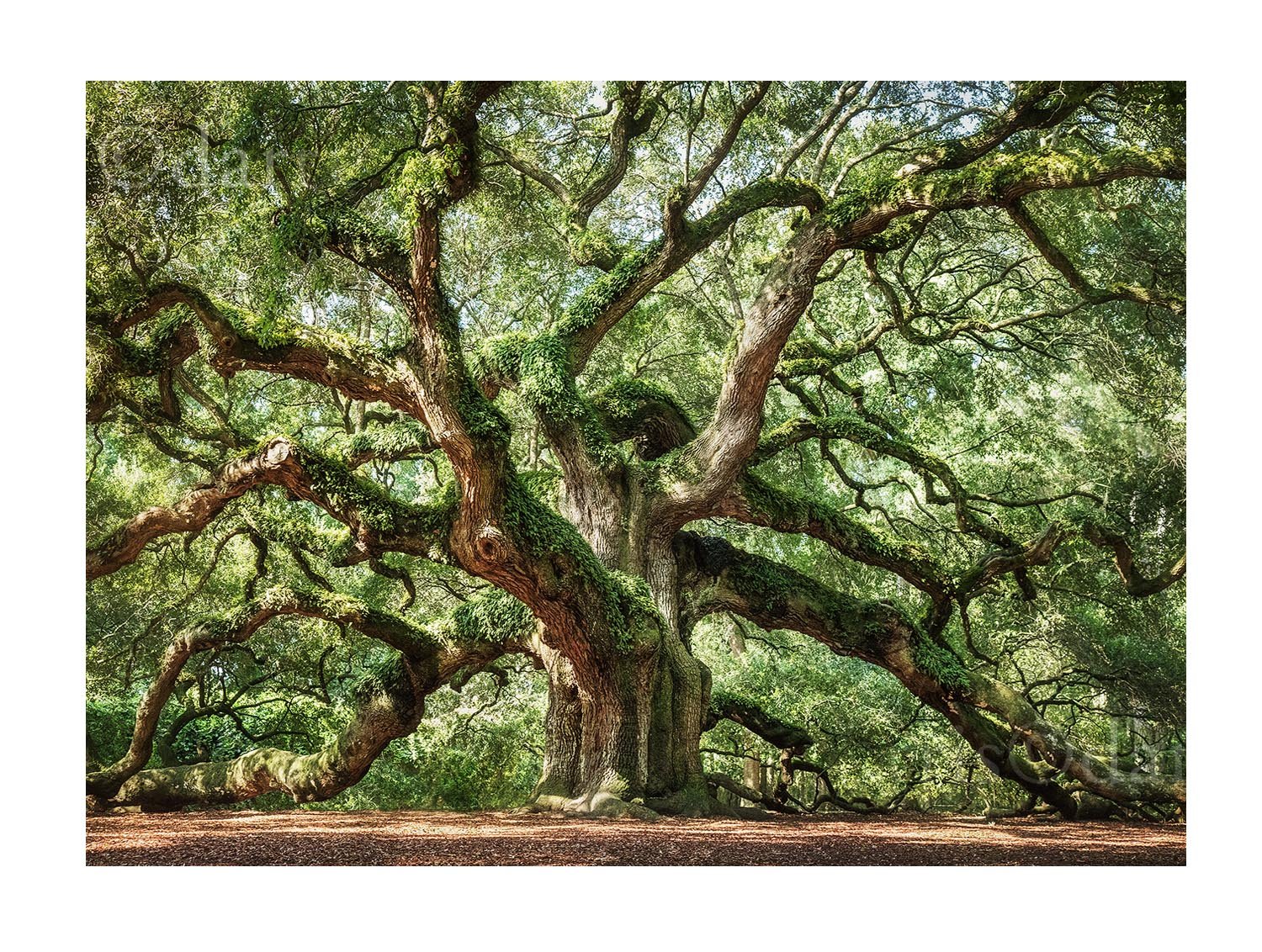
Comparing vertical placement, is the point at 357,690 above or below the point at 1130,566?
below

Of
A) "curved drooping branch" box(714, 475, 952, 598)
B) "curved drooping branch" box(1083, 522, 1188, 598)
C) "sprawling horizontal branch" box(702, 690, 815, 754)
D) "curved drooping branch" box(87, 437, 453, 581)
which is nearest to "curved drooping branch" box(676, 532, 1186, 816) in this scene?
"curved drooping branch" box(714, 475, 952, 598)

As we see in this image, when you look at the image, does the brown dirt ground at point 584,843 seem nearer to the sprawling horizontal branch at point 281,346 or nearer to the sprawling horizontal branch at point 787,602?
the sprawling horizontal branch at point 787,602

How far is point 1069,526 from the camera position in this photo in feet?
28.3

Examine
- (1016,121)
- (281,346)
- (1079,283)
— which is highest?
(1016,121)

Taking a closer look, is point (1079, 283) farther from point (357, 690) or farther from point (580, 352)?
point (357, 690)

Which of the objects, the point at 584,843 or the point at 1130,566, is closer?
the point at 584,843

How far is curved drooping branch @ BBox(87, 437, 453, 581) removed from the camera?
6473mm

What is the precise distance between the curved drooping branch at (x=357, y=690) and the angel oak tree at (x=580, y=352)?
1.0 inches

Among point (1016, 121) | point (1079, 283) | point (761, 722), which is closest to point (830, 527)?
point (761, 722)

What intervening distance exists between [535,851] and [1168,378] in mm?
6739

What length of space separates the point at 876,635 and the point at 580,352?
119 inches

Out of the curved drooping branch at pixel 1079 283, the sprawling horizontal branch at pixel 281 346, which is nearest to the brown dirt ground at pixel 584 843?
the sprawling horizontal branch at pixel 281 346

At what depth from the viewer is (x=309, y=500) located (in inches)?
264

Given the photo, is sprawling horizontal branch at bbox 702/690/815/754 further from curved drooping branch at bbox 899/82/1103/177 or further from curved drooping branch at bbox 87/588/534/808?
curved drooping branch at bbox 899/82/1103/177
